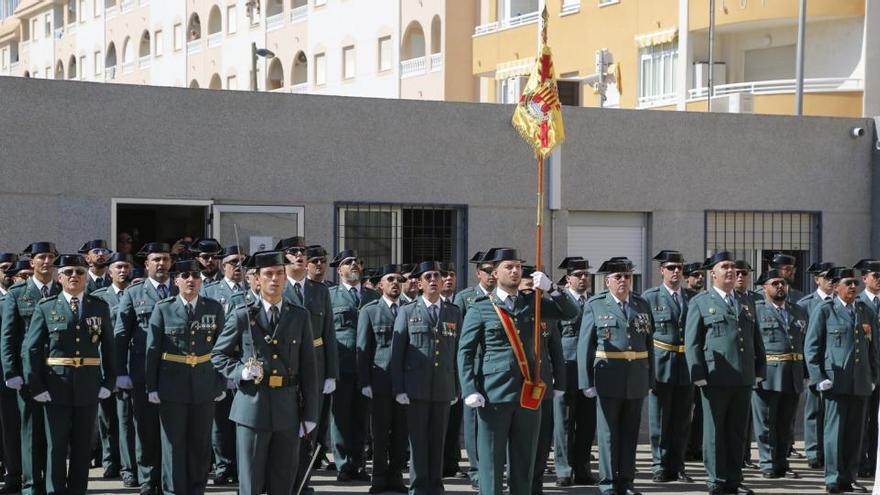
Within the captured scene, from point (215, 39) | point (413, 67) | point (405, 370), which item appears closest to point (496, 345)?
point (405, 370)

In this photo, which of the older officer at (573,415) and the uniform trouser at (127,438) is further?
the older officer at (573,415)

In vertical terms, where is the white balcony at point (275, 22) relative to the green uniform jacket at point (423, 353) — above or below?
above

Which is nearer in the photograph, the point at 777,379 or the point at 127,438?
the point at 127,438

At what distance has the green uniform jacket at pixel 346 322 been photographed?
44.0 feet

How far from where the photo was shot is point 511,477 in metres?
10.9

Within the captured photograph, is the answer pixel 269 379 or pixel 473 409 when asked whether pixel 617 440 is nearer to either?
pixel 473 409

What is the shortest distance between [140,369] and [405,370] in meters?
2.11

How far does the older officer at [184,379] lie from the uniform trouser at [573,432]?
3392 mm

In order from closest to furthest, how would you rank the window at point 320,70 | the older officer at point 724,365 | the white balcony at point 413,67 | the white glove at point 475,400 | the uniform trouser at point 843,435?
the white glove at point 475,400
the older officer at point 724,365
the uniform trouser at point 843,435
the white balcony at point 413,67
the window at point 320,70

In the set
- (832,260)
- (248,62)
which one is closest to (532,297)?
(832,260)

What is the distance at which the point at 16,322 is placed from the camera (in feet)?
38.7

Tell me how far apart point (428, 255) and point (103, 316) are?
5888 millimetres

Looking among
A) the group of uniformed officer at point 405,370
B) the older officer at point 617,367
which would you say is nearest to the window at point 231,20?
the group of uniformed officer at point 405,370

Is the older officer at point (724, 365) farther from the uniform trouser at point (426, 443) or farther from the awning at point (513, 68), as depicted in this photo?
the awning at point (513, 68)
